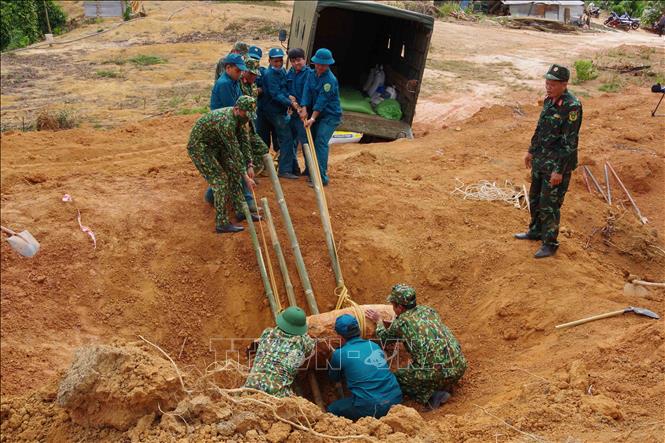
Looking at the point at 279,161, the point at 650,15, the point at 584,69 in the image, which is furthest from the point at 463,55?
the point at 279,161

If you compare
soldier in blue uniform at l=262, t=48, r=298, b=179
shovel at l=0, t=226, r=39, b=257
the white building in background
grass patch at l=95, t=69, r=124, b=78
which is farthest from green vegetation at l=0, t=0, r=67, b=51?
the white building in background

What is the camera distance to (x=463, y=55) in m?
19.7

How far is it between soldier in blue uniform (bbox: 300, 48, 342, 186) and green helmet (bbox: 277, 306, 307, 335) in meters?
2.78

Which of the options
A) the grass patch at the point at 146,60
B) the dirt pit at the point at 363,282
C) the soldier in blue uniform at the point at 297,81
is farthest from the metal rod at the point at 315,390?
the grass patch at the point at 146,60

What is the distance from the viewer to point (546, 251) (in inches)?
228

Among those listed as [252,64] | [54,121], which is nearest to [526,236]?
[252,64]

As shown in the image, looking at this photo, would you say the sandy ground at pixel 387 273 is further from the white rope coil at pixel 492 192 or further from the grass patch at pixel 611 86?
the grass patch at pixel 611 86

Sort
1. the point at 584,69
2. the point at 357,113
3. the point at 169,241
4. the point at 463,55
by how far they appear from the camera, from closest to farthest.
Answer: the point at 169,241 → the point at 357,113 → the point at 584,69 → the point at 463,55

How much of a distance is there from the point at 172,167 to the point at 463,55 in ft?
49.0

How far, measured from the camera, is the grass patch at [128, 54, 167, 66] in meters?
15.0

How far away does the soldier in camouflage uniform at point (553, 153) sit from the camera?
5.18 m

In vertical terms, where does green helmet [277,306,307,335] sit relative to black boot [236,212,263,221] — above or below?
above

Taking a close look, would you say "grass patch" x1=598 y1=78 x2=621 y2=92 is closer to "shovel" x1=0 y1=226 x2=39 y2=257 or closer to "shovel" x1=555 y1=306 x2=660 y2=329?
"shovel" x1=555 y1=306 x2=660 y2=329

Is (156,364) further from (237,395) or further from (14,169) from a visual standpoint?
(14,169)
